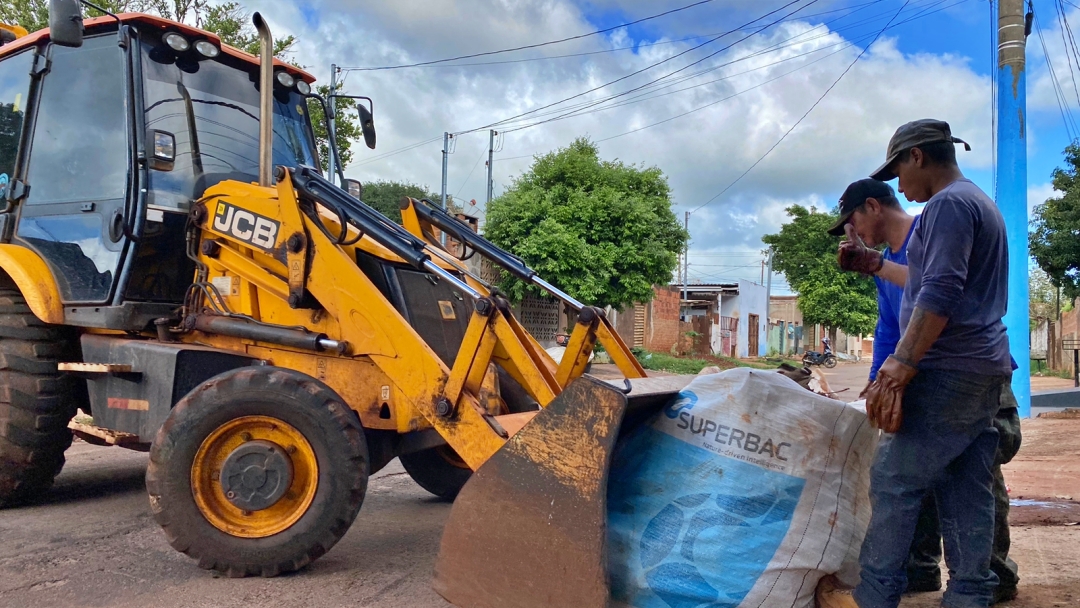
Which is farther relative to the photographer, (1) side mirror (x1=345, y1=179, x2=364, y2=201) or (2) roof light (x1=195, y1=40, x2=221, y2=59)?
(1) side mirror (x1=345, y1=179, x2=364, y2=201)

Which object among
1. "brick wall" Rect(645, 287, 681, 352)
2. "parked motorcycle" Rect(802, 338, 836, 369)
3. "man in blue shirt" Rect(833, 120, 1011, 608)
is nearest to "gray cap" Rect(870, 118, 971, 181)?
"man in blue shirt" Rect(833, 120, 1011, 608)

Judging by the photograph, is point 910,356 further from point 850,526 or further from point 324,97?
point 324,97

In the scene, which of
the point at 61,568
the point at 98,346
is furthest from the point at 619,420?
the point at 98,346

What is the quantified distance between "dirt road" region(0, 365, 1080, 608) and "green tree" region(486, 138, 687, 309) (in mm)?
12497

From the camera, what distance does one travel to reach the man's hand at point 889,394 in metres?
2.56

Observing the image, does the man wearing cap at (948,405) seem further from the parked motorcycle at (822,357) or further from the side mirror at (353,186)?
the parked motorcycle at (822,357)

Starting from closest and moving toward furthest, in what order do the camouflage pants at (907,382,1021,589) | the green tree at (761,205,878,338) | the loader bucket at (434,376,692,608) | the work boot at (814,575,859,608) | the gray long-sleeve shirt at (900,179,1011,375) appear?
the gray long-sleeve shirt at (900,179,1011,375) → the loader bucket at (434,376,692,608) → the work boot at (814,575,859,608) → the camouflage pants at (907,382,1021,589) → the green tree at (761,205,878,338)

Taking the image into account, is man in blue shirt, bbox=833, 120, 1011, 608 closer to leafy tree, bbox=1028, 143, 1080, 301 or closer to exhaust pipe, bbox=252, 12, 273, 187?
exhaust pipe, bbox=252, 12, 273, 187

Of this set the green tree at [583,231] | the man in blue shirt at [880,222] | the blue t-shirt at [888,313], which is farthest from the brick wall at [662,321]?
the man in blue shirt at [880,222]

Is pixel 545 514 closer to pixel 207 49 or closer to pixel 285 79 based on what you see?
pixel 207 49

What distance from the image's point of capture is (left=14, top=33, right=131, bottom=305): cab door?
4422 mm

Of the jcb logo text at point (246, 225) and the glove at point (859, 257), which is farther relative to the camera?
the jcb logo text at point (246, 225)

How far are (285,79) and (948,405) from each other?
444 cm

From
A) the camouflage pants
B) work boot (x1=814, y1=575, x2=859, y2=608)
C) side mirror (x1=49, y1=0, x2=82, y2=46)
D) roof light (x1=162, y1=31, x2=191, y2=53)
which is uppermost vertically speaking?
roof light (x1=162, y1=31, x2=191, y2=53)
